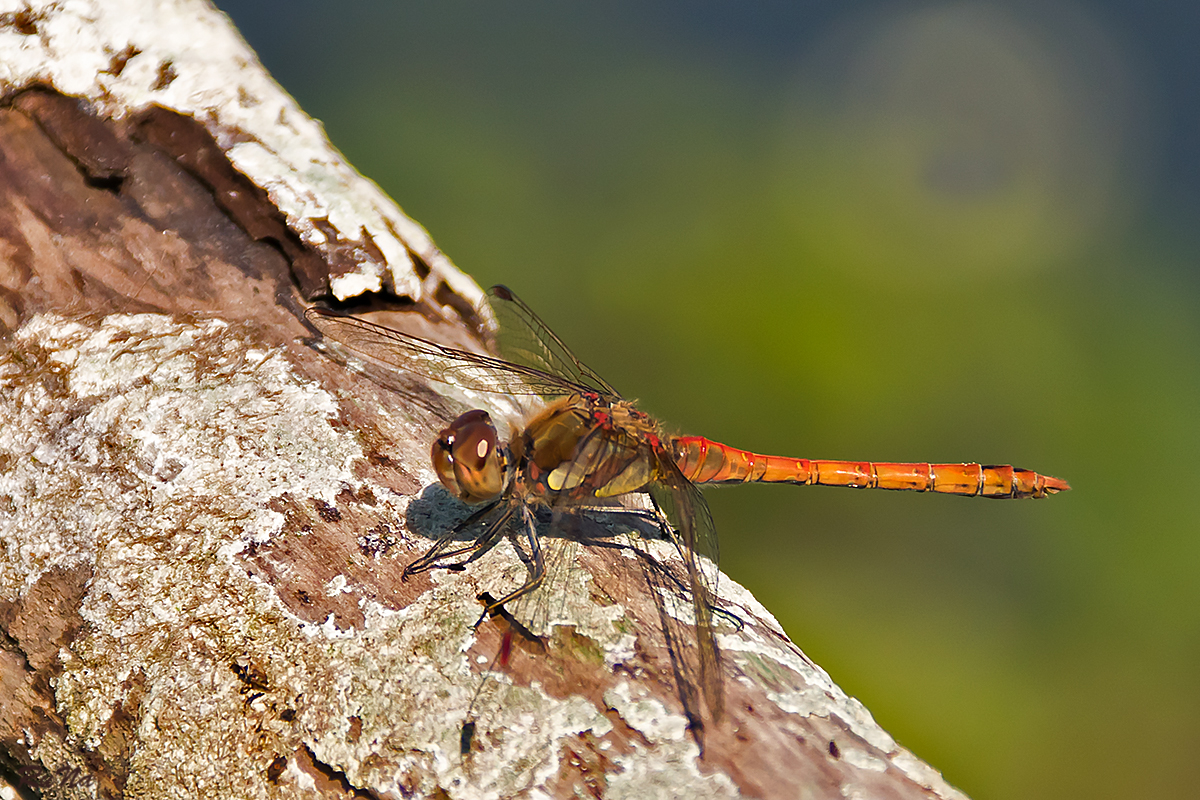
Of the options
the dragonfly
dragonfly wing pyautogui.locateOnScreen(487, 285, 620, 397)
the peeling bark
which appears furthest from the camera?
dragonfly wing pyautogui.locateOnScreen(487, 285, 620, 397)

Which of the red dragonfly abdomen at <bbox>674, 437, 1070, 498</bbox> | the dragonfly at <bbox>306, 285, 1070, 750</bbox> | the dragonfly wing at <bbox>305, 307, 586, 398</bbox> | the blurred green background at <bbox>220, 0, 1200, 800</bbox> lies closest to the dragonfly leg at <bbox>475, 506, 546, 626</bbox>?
the dragonfly at <bbox>306, 285, 1070, 750</bbox>

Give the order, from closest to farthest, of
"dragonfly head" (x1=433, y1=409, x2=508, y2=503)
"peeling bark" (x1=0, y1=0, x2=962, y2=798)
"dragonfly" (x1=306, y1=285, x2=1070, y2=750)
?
"peeling bark" (x1=0, y1=0, x2=962, y2=798)
"dragonfly" (x1=306, y1=285, x2=1070, y2=750)
"dragonfly head" (x1=433, y1=409, x2=508, y2=503)

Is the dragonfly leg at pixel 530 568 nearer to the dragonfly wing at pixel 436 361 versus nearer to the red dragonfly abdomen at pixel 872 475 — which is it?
the dragonfly wing at pixel 436 361

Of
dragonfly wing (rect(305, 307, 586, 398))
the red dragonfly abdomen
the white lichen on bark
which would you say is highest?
the red dragonfly abdomen

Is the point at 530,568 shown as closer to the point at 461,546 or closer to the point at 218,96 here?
the point at 461,546

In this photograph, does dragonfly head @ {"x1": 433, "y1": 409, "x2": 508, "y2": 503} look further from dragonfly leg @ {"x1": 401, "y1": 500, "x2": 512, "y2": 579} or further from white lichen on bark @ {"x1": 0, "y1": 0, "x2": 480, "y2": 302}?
white lichen on bark @ {"x1": 0, "y1": 0, "x2": 480, "y2": 302}

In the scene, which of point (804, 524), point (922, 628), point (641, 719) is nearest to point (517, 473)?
point (641, 719)

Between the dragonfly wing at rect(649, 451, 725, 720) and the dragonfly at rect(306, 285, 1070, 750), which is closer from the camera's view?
the dragonfly wing at rect(649, 451, 725, 720)
